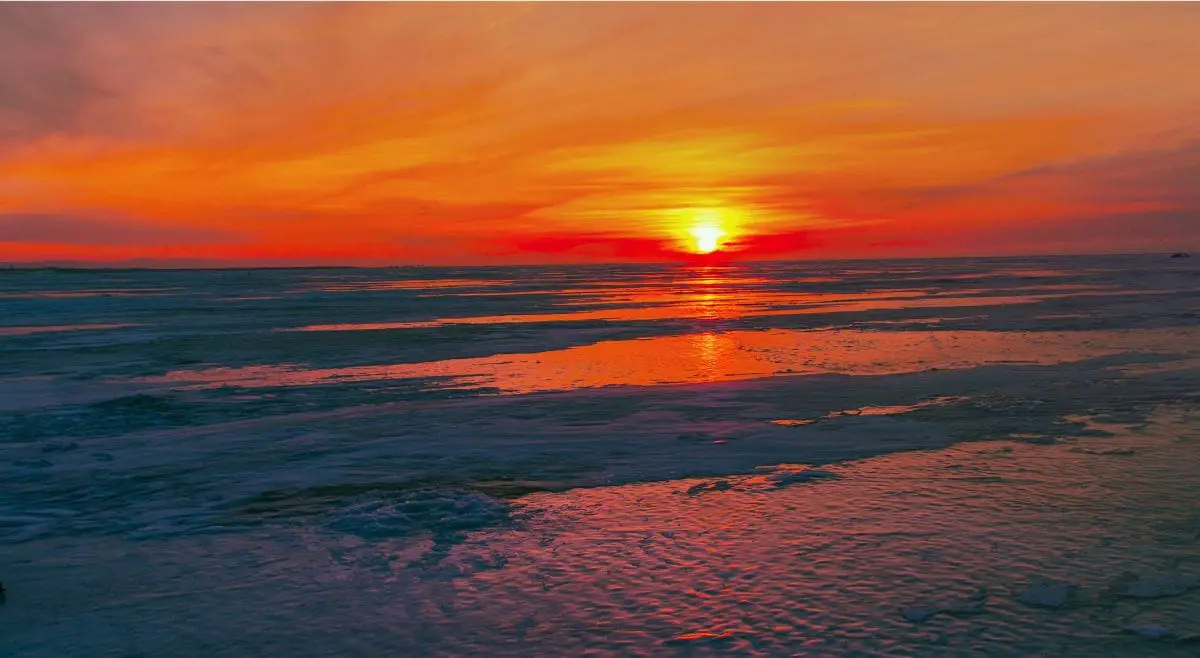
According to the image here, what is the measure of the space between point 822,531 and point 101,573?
6124 millimetres

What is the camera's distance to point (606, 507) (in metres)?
8.81

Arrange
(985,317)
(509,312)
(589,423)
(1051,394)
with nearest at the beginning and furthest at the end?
1. (589,423)
2. (1051,394)
3. (985,317)
4. (509,312)

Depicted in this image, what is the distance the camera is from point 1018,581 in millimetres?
6523

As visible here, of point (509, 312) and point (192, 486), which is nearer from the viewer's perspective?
point (192, 486)

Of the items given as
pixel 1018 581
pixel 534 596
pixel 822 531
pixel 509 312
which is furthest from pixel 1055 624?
pixel 509 312

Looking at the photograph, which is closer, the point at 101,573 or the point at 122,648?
the point at 122,648

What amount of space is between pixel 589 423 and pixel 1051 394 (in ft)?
A: 26.6

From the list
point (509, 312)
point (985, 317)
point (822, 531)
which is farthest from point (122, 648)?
point (509, 312)

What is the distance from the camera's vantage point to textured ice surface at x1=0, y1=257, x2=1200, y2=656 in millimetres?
5980

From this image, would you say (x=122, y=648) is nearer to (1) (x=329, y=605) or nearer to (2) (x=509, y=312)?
(1) (x=329, y=605)

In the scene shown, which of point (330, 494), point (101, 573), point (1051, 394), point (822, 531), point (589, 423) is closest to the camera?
point (101, 573)

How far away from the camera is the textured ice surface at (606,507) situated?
598 cm

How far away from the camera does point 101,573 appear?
7207mm

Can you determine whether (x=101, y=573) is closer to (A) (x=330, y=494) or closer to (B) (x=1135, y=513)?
(A) (x=330, y=494)
